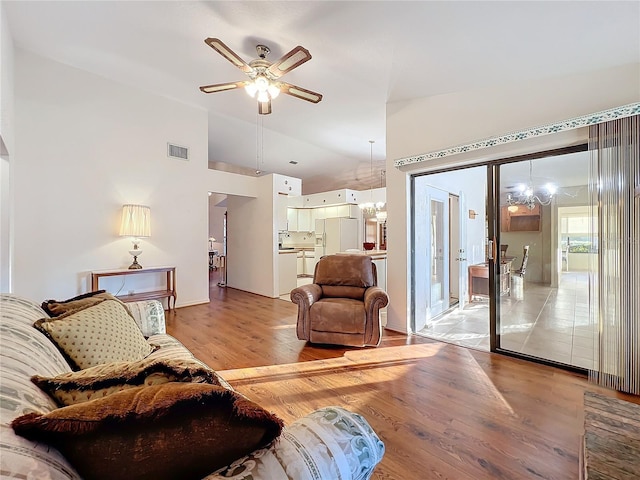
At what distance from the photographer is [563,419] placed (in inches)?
73.2

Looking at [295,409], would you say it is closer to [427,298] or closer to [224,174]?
[427,298]

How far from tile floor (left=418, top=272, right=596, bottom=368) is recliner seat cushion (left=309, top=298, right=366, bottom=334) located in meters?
1.08

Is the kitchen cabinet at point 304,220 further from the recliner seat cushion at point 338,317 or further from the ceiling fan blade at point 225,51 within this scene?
the ceiling fan blade at point 225,51

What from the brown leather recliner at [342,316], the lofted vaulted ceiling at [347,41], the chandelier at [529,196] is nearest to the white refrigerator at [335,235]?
the lofted vaulted ceiling at [347,41]

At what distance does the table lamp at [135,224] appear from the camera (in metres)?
→ 4.09

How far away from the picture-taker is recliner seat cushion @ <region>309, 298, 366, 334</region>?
120 inches

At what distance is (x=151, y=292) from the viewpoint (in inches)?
177

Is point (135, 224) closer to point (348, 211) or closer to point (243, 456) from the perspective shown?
point (243, 456)

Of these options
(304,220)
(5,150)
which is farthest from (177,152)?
(304,220)

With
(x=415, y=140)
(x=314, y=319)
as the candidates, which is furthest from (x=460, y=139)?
(x=314, y=319)

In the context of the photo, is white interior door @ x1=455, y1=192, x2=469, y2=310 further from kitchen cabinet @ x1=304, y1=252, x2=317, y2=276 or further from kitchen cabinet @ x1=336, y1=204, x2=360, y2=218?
kitchen cabinet @ x1=304, y1=252, x2=317, y2=276

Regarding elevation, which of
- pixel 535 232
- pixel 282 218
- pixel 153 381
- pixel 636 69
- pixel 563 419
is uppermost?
pixel 636 69

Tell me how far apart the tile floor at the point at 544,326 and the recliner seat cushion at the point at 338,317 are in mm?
1079

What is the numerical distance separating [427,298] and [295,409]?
2611 mm
